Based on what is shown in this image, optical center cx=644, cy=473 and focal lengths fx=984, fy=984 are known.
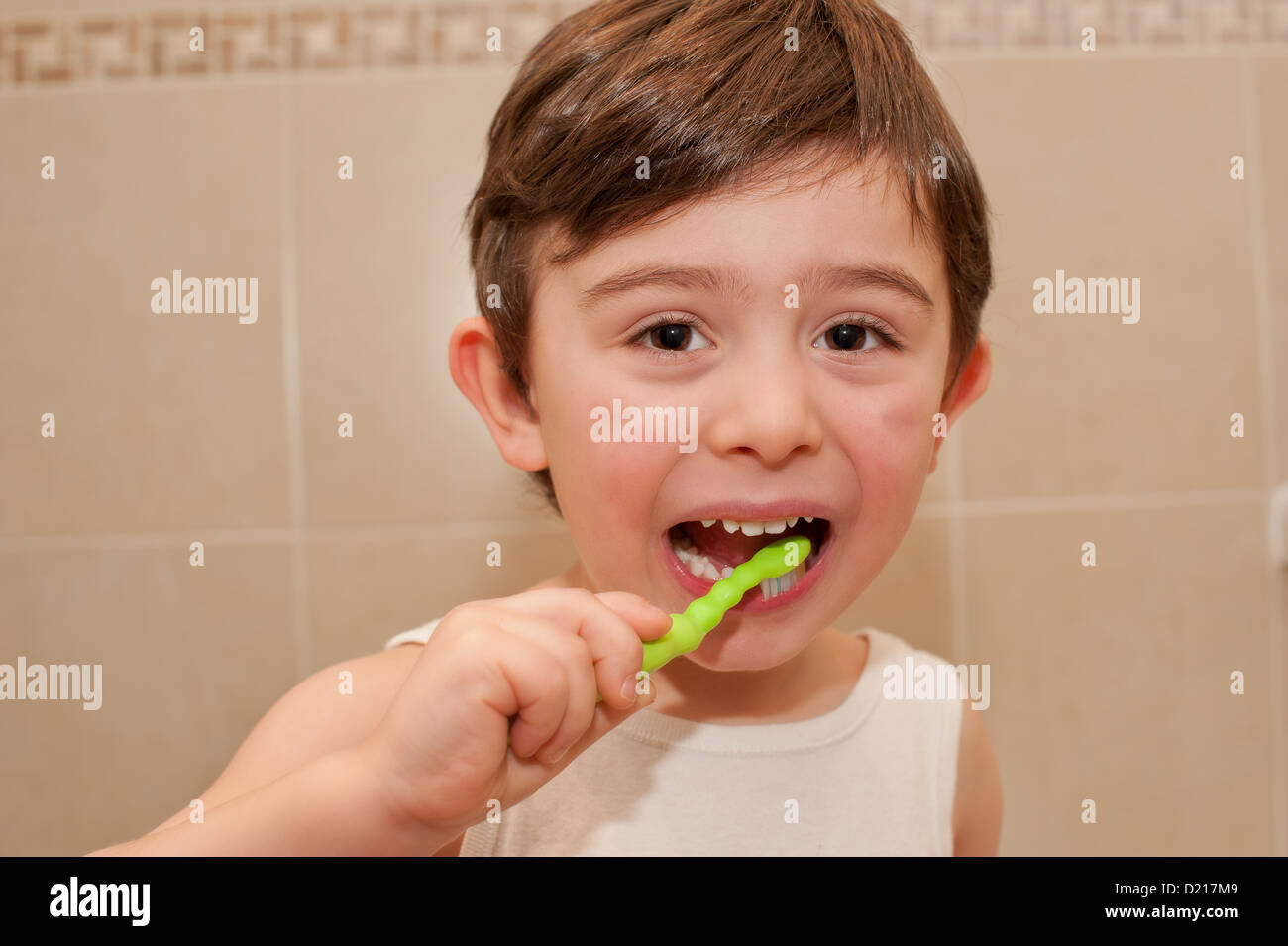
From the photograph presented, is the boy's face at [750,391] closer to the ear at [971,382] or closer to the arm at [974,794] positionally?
the ear at [971,382]

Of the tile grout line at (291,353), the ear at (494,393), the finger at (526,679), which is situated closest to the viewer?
the finger at (526,679)

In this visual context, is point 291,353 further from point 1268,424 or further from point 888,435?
point 1268,424

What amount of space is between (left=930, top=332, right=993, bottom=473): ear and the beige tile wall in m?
0.25

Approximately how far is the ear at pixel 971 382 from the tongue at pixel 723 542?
0.15 meters

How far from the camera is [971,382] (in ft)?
2.17

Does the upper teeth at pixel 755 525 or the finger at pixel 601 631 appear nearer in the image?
the finger at pixel 601 631

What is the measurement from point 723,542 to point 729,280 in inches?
6.4

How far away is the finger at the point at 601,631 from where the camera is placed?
0.42m

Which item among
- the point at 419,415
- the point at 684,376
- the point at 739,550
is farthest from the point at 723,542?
the point at 419,415

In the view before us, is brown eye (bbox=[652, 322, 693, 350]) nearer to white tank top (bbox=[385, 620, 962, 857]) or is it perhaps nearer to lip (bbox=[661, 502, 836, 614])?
lip (bbox=[661, 502, 836, 614])

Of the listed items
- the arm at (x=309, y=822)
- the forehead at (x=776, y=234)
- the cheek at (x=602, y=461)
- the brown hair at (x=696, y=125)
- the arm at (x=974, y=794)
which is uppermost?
the brown hair at (x=696, y=125)

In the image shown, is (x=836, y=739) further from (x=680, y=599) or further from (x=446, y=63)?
(x=446, y=63)

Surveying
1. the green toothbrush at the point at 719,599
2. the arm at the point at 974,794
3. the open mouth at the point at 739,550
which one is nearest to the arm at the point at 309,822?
the green toothbrush at the point at 719,599
